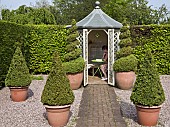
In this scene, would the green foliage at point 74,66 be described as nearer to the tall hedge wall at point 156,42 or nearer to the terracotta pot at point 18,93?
the terracotta pot at point 18,93

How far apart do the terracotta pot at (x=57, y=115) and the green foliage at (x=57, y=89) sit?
11 cm

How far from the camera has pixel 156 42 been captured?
10961mm

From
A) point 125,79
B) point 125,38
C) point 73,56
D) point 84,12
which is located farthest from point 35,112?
point 84,12

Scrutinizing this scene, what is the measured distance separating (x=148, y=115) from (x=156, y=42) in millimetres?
6739

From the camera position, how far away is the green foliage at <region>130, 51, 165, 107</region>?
4680 millimetres

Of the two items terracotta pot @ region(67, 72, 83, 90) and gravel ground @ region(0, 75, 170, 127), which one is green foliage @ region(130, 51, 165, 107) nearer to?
gravel ground @ region(0, 75, 170, 127)

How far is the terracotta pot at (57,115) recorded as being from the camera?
4.75 metres

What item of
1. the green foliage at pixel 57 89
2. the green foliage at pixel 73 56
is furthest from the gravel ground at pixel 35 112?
the green foliage at pixel 73 56

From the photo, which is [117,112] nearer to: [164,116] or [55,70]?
[164,116]

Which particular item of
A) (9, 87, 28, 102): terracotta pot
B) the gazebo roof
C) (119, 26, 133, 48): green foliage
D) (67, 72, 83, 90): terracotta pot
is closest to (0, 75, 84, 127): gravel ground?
(9, 87, 28, 102): terracotta pot

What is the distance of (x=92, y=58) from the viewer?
38.1 ft

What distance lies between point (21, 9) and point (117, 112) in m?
16.0

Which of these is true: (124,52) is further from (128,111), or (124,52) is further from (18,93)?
(18,93)

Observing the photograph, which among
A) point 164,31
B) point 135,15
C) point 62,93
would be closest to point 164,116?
point 62,93
